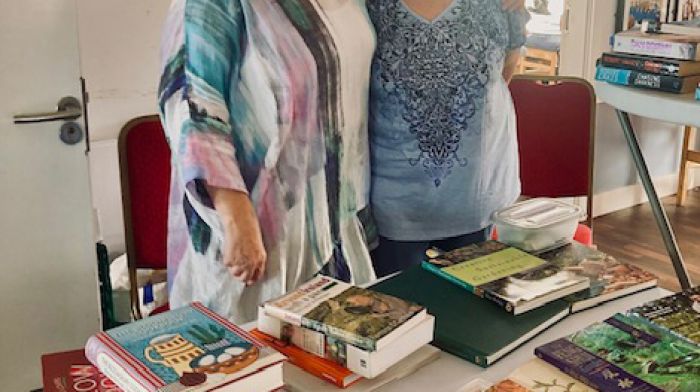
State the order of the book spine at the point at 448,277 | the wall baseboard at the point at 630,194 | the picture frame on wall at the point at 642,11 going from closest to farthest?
the book spine at the point at 448,277 → the picture frame on wall at the point at 642,11 → the wall baseboard at the point at 630,194

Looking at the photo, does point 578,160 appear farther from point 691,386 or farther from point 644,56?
point 691,386

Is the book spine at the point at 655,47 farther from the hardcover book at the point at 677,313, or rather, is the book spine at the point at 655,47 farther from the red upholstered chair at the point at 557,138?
the hardcover book at the point at 677,313

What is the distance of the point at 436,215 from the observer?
1542 mm

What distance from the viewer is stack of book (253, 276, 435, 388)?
102 centimetres

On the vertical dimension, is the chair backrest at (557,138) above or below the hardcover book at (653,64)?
below

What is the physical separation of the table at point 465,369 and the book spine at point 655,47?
70 centimetres

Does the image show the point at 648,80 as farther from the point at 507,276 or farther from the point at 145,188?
the point at 145,188

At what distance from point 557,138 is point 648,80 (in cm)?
60

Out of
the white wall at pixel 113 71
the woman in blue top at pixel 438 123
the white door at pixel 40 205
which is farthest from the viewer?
the white wall at pixel 113 71

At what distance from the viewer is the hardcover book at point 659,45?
168 cm

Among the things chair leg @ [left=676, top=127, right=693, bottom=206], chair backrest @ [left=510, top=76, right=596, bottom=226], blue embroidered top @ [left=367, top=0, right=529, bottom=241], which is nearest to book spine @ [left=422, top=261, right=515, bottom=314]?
blue embroidered top @ [left=367, top=0, right=529, bottom=241]

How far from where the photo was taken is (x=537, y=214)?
1430mm

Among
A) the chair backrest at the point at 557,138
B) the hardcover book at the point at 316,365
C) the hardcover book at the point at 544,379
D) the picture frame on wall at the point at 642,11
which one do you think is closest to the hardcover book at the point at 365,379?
the hardcover book at the point at 316,365

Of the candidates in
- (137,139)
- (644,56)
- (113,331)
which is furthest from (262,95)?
(644,56)
